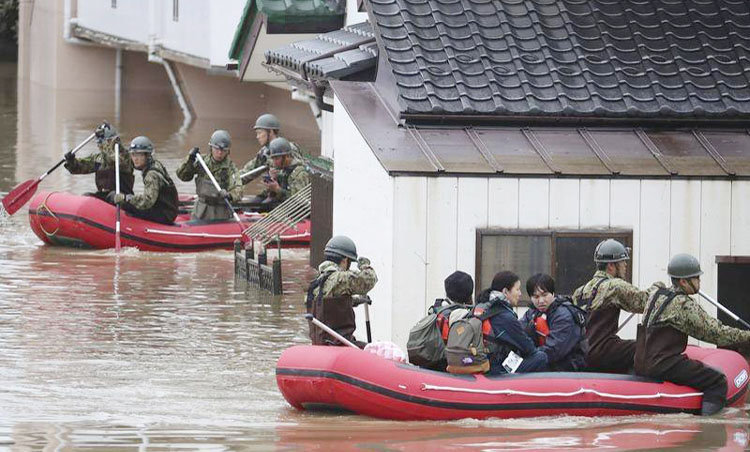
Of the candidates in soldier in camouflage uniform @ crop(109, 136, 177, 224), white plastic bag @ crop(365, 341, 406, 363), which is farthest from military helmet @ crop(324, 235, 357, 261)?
soldier in camouflage uniform @ crop(109, 136, 177, 224)

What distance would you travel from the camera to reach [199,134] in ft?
130

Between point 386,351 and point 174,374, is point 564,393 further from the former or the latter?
point 174,374

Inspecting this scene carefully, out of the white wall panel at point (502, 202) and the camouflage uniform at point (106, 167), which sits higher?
the camouflage uniform at point (106, 167)

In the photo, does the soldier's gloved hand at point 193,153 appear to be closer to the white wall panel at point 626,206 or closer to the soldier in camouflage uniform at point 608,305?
the white wall panel at point 626,206

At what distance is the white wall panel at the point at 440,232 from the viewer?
13.7m

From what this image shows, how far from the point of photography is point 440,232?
1373cm

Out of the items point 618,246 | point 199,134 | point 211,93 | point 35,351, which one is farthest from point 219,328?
point 211,93

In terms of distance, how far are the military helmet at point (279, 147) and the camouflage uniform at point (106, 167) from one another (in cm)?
188

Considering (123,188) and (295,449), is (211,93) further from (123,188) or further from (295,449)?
(295,449)

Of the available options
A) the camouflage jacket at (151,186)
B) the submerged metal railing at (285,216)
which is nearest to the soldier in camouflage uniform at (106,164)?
the camouflage jacket at (151,186)

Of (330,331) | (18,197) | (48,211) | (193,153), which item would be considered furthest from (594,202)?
(18,197)

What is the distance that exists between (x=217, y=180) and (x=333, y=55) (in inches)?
241

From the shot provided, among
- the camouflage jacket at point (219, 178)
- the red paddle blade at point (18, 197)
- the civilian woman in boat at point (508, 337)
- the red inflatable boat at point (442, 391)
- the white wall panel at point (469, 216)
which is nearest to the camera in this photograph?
the red inflatable boat at point (442, 391)

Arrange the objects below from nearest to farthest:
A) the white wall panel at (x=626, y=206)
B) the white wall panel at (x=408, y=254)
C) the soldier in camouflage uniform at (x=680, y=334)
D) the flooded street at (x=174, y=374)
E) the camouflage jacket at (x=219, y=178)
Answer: the flooded street at (x=174, y=374)
the soldier in camouflage uniform at (x=680, y=334)
the white wall panel at (x=408, y=254)
the white wall panel at (x=626, y=206)
the camouflage jacket at (x=219, y=178)
